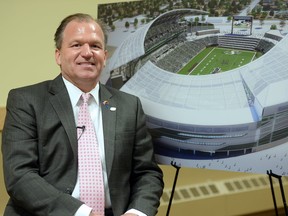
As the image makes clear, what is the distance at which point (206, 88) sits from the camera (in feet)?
5.58

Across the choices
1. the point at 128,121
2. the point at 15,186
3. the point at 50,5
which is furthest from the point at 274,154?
the point at 50,5

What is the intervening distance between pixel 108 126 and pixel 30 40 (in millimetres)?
1308

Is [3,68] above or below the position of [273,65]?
below

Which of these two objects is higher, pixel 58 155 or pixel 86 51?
pixel 86 51

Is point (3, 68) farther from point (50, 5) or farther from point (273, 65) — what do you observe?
point (273, 65)

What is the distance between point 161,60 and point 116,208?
2.28ft

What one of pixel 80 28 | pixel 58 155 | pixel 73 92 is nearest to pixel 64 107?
pixel 73 92

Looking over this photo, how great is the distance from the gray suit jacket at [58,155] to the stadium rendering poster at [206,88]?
16cm

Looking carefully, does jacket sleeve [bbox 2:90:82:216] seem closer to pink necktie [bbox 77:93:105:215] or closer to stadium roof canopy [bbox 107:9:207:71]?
pink necktie [bbox 77:93:105:215]

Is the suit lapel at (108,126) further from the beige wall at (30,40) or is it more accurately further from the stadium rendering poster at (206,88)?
the beige wall at (30,40)

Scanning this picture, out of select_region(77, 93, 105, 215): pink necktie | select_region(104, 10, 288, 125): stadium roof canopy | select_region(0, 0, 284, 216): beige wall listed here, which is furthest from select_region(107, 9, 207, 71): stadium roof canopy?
select_region(0, 0, 284, 216): beige wall

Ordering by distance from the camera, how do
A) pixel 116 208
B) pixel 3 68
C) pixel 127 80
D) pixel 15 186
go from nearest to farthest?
pixel 15 186, pixel 116 208, pixel 127 80, pixel 3 68

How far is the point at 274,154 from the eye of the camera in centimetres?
156

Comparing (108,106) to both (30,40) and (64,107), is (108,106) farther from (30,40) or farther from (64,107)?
(30,40)
